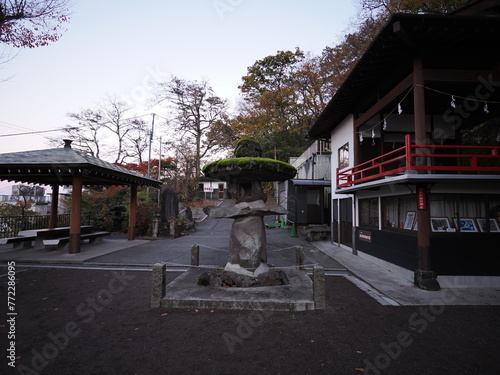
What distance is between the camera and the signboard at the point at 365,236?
9.73 meters

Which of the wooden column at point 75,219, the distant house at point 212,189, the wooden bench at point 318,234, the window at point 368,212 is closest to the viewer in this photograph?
the window at point 368,212

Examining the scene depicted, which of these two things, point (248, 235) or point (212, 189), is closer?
point (248, 235)


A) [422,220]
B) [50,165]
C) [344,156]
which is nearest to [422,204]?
[422,220]

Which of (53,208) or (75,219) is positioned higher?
(53,208)

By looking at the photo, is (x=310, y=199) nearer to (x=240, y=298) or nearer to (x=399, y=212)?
(x=399, y=212)

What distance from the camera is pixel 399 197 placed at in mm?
8172

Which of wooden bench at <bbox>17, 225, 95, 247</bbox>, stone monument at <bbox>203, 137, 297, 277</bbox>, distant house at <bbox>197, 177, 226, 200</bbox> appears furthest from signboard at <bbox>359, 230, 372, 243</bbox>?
distant house at <bbox>197, 177, 226, 200</bbox>

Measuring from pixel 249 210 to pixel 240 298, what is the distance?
217 centimetres

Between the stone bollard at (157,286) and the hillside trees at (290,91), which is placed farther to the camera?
the hillside trees at (290,91)

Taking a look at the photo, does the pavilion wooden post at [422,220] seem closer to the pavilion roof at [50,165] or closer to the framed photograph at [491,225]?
the framed photograph at [491,225]

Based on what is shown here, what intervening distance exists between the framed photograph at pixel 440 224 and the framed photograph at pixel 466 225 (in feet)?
0.83

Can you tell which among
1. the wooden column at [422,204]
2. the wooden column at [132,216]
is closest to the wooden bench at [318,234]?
the wooden column at [422,204]

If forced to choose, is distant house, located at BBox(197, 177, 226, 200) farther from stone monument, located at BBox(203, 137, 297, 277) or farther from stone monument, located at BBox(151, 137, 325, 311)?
stone monument, located at BBox(203, 137, 297, 277)

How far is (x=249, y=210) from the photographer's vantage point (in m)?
6.39
